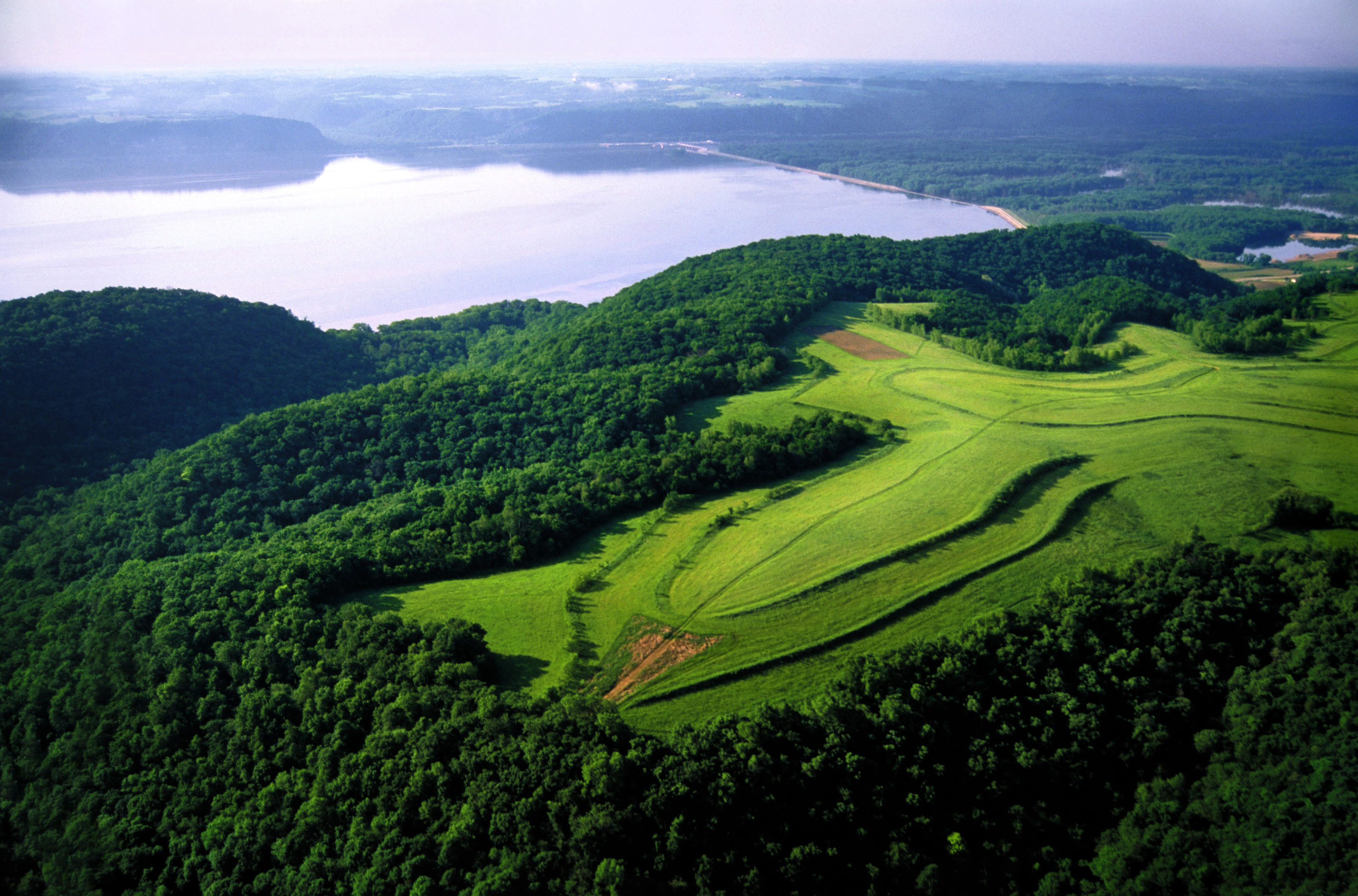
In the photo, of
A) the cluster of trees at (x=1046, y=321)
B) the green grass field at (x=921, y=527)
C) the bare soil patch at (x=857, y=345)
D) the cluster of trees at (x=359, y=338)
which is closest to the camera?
the green grass field at (x=921, y=527)

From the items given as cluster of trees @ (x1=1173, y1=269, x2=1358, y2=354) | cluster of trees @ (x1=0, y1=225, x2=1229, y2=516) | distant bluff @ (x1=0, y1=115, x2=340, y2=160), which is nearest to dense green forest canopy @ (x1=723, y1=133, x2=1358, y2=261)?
cluster of trees @ (x1=0, y1=225, x2=1229, y2=516)

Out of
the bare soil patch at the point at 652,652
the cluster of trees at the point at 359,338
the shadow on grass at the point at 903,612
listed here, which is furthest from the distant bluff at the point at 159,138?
the shadow on grass at the point at 903,612

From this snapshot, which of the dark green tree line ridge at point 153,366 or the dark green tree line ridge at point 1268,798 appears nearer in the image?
the dark green tree line ridge at point 1268,798

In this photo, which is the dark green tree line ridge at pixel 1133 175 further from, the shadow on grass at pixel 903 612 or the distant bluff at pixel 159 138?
the shadow on grass at pixel 903 612

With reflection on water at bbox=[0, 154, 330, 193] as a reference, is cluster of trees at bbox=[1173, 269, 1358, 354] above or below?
below

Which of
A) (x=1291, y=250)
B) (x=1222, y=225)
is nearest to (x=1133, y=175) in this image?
(x=1222, y=225)

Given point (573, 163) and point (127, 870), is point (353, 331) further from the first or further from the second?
point (573, 163)

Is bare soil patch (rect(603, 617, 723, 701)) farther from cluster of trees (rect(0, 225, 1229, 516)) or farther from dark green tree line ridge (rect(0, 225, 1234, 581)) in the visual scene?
cluster of trees (rect(0, 225, 1229, 516))

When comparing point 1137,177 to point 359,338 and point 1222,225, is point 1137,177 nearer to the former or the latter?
point 1222,225
